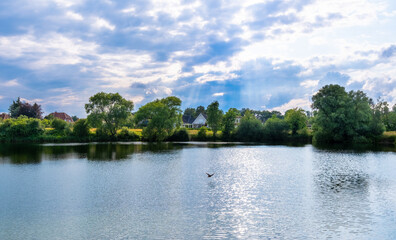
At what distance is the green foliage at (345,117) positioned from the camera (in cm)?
7488

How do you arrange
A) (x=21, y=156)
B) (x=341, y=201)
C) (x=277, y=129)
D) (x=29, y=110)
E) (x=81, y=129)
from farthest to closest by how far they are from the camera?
(x=29, y=110), (x=277, y=129), (x=81, y=129), (x=21, y=156), (x=341, y=201)

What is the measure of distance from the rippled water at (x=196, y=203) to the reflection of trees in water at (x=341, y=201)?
6 centimetres

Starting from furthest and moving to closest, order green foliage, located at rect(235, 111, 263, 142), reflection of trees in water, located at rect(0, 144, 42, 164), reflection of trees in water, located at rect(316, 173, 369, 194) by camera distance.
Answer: green foliage, located at rect(235, 111, 263, 142)
reflection of trees in water, located at rect(0, 144, 42, 164)
reflection of trees in water, located at rect(316, 173, 369, 194)

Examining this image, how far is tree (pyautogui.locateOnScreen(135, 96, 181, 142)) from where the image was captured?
84.8 metres

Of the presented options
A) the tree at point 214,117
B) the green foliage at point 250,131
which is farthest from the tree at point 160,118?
the green foliage at point 250,131

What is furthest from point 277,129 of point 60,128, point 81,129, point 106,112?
point 60,128

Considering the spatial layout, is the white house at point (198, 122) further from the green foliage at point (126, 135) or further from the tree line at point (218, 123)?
the green foliage at point (126, 135)

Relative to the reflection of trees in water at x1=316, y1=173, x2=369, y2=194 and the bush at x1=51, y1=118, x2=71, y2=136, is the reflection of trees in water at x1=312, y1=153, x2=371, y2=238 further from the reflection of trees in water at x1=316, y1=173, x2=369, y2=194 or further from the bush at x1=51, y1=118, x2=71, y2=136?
the bush at x1=51, y1=118, x2=71, y2=136

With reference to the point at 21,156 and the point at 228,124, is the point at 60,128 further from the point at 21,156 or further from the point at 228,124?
the point at 228,124

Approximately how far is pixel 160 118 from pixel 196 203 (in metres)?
65.7

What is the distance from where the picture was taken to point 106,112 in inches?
A: 3435

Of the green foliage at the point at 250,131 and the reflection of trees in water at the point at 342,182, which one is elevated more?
the green foliage at the point at 250,131

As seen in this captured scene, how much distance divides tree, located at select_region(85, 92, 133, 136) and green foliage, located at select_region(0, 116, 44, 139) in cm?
1549

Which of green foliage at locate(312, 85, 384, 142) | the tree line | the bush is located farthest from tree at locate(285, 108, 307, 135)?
the bush
